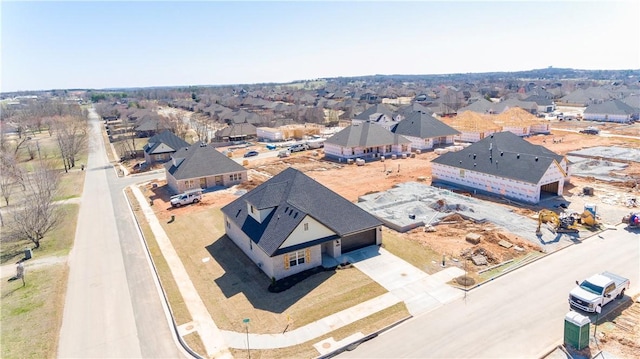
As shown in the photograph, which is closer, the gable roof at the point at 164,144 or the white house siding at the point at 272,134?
the gable roof at the point at 164,144

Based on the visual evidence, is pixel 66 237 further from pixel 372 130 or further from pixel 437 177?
pixel 372 130

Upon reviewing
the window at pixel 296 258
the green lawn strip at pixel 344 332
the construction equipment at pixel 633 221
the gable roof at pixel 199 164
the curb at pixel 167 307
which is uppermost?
the gable roof at pixel 199 164

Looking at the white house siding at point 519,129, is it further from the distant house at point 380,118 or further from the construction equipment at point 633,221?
the construction equipment at point 633,221

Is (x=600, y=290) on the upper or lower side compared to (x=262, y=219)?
lower

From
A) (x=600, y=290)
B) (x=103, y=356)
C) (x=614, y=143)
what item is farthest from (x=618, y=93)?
(x=103, y=356)

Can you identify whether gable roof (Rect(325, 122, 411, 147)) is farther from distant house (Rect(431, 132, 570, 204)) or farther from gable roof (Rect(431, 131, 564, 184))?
gable roof (Rect(431, 131, 564, 184))

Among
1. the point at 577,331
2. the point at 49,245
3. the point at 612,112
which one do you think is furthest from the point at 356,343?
the point at 612,112

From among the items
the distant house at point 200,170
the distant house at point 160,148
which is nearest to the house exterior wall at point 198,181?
the distant house at point 200,170
